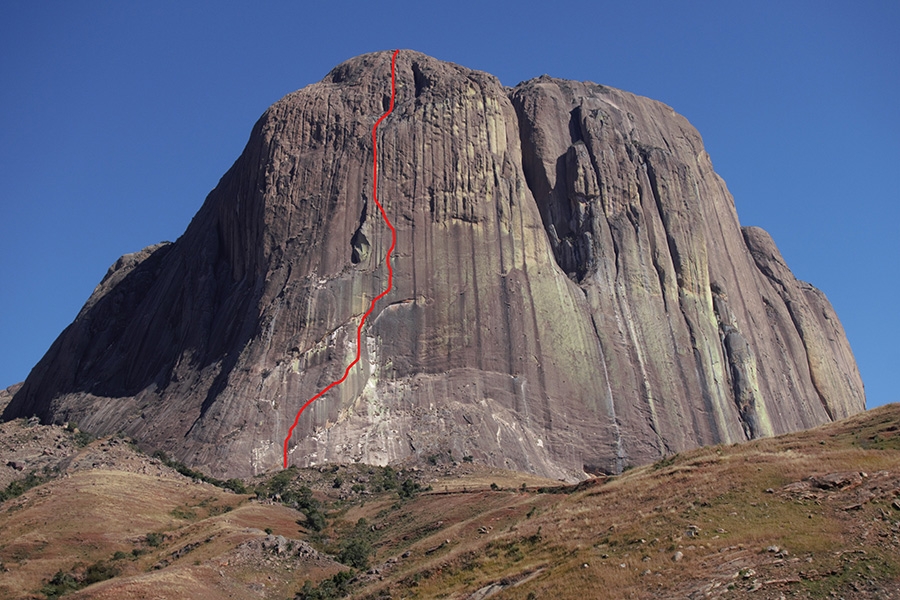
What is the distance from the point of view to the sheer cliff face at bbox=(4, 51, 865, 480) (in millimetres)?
65875

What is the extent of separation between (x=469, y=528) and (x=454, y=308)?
104 feet

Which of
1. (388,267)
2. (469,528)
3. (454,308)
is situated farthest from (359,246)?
(469,528)

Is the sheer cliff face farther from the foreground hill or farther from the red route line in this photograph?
the foreground hill

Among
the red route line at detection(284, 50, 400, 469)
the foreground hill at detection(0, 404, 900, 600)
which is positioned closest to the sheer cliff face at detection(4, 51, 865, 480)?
the red route line at detection(284, 50, 400, 469)

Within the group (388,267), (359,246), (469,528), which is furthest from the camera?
(388,267)

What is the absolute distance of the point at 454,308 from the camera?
71.8 m

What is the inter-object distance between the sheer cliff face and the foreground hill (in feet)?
21.2

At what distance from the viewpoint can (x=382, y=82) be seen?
83188mm

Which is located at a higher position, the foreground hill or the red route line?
the red route line

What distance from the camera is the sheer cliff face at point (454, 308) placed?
65.9 meters

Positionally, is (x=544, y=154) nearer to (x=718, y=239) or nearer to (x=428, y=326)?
(x=718, y=239)

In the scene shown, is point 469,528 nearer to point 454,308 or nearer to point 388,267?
point 454,308

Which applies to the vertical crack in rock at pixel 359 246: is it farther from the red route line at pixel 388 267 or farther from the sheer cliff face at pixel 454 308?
the red route line at pixel 388 267

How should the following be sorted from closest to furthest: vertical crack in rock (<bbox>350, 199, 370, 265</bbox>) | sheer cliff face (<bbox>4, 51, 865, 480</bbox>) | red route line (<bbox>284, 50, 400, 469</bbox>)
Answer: red route line (<bbox>284, 50, 400, 469</bbox>) → sheer cliff face (<bbox>4, 51, 865, 480</bbox>) → vertical crack in rock (<bbox>350, 199, 370, 265</bbox>)
